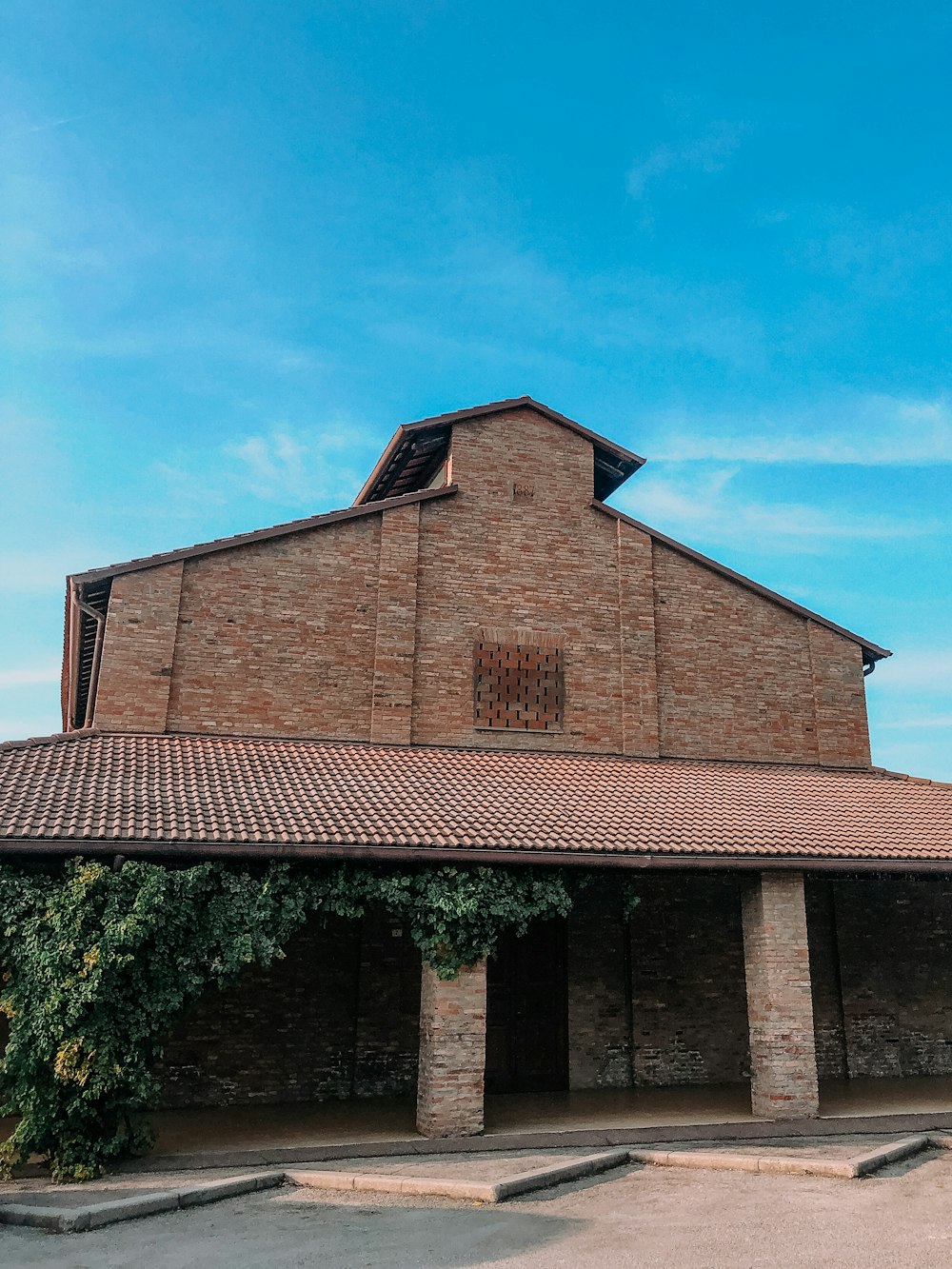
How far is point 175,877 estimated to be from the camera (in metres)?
9.30

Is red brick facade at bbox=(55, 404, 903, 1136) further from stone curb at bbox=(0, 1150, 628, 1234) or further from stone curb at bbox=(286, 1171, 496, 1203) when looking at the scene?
stone curb at bbox=(286, 1171, 496, 1203)

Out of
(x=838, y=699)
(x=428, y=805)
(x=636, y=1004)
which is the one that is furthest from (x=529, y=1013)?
(x=838, y=699)

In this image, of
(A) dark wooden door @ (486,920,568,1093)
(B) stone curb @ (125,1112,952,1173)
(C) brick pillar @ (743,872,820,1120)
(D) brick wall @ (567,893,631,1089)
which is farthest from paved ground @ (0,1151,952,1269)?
(D) brick wall @ (567,893,631,1089)

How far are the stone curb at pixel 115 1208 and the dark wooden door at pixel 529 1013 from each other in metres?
5.35

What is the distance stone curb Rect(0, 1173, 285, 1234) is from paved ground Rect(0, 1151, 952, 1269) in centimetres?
15

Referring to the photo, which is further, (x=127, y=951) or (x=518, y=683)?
(x=518, y=683)

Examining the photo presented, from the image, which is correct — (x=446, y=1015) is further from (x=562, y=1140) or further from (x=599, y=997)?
(x=599, y=997)

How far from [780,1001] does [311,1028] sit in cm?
584

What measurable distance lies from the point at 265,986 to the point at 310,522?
689 cm

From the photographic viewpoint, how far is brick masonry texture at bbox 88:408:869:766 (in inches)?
547

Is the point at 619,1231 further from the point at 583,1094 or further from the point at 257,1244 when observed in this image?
the point at 583,1094

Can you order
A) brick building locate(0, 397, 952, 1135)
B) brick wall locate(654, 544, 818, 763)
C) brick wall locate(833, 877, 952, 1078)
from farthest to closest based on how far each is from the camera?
brick wall locate(654, 544, 818, 763) < brick wall locate(833, 877, 952, 1078) < brick building locate(0, 397, 952, 1135)

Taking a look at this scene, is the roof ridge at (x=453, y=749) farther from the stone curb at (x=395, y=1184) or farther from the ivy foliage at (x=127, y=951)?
the stone curb at (x=395, y=1184)

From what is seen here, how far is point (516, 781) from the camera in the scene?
1295 centimetres
